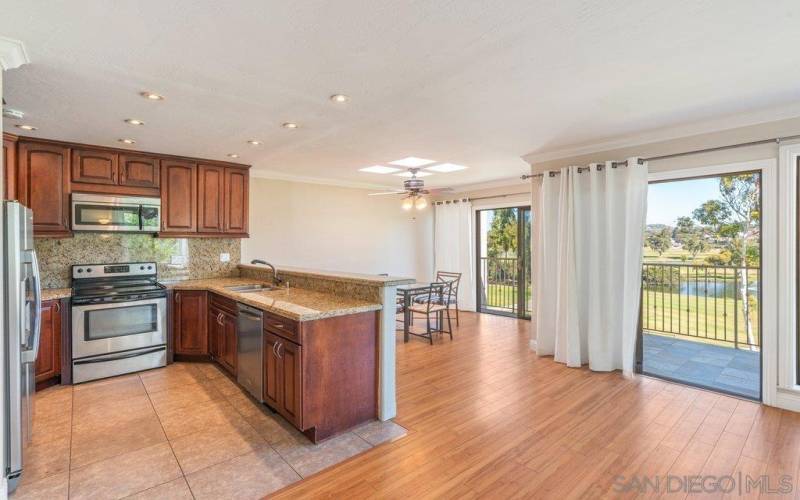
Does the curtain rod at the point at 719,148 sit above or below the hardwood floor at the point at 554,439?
above

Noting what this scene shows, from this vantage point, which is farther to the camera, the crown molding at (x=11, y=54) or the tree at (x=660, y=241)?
the tree at (x=660, y=241)

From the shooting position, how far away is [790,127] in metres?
3.03

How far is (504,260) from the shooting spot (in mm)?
7016

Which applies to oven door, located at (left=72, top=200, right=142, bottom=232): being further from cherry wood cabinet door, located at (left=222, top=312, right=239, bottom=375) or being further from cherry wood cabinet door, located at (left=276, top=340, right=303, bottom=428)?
cherry wood cabinet door, located at (left=276, top=340, right=303, bottom=428)

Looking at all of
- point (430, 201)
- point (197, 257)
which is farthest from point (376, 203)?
point (197, 257)

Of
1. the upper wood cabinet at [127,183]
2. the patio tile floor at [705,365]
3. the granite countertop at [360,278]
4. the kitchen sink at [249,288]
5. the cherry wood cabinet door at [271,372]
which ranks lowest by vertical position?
the patio tile floor at [705,365]

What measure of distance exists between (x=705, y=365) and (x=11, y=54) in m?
6.27

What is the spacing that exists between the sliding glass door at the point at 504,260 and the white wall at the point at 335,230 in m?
1.24

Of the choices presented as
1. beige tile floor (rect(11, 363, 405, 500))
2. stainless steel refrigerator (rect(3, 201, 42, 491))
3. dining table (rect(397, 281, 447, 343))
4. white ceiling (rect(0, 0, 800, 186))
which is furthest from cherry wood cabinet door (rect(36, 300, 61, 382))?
dining table (rect(397, 281, 447, 343))

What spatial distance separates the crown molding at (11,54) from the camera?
1.93m

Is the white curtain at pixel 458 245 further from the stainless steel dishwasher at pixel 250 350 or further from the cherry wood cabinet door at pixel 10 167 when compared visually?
the cherry wood cabinet door at pixel 10 167

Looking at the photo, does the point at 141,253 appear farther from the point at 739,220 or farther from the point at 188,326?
the point at 739,220

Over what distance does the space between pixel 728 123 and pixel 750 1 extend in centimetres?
204

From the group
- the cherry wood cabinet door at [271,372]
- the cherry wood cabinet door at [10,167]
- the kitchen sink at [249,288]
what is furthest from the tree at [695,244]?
the cherry wood cabinet door at [10,167]
